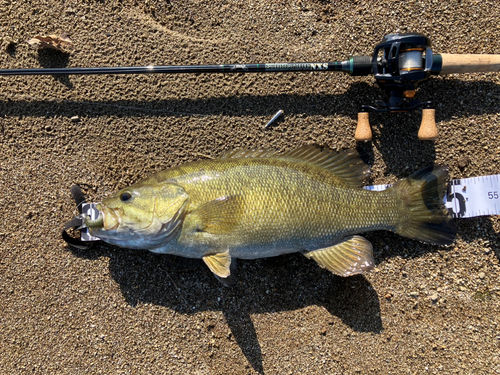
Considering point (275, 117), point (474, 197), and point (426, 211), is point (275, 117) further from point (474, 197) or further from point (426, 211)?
point (474, 197)

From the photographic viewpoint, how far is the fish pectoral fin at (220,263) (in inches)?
76.9

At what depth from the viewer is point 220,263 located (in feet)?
6.50

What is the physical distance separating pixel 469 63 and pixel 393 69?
1.88 feet

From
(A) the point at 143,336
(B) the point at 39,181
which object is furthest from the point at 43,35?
(A) the point at 143,336

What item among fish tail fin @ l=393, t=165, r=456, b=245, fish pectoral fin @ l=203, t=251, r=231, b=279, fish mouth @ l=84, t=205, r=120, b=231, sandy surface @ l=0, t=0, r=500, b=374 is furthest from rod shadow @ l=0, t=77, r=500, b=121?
fish pectoral fin @ l=203, t=251, r=231, b=279

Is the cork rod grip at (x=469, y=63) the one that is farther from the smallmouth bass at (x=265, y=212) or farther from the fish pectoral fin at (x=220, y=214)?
the fish pectoral fin at (x=220, y=214)

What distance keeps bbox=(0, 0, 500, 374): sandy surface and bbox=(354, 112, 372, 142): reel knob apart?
16 centimetres

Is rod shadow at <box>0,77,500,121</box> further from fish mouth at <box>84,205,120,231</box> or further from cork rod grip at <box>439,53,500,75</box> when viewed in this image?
fish mouth at <box>84,205,120,231</box>

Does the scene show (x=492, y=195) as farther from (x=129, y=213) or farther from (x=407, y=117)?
(x=129, y=213)

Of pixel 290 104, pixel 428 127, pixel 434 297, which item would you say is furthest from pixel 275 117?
pixel 434 297

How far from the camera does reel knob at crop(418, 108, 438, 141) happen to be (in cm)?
209

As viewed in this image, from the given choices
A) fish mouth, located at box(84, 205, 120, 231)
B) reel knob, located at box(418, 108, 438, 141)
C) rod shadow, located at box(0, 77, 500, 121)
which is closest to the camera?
fish mouth, located at box(84, 205, 120, 231)

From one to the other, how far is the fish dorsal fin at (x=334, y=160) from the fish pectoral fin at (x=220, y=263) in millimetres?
677

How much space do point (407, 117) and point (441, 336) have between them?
1617 millimetres
